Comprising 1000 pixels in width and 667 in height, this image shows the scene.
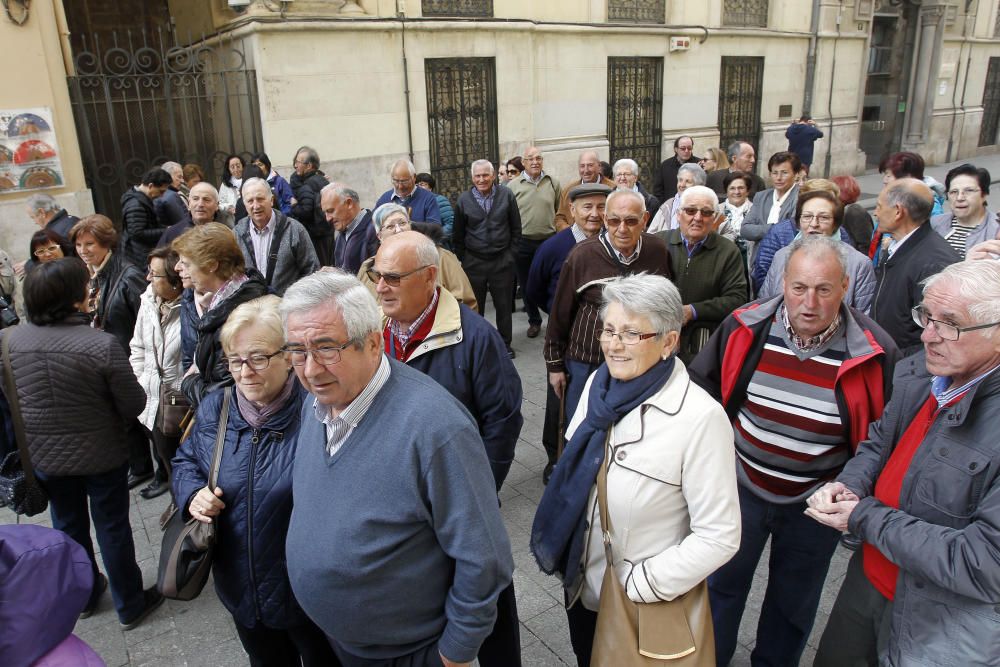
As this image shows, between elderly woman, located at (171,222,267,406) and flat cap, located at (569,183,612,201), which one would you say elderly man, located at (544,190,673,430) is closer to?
flat cap, located at (569,183,612,201)

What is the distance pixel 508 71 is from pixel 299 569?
35.6 feet

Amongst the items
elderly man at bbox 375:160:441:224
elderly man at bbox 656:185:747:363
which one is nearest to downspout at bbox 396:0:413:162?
elderly man at bbox 375:160:441:224

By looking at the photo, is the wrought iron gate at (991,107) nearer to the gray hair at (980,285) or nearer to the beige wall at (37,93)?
the beige wall at (37,93)

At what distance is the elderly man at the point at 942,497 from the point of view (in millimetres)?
1801

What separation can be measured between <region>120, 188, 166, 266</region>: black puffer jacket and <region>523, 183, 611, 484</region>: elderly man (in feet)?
11.4

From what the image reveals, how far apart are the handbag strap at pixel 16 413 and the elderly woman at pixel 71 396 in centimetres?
2

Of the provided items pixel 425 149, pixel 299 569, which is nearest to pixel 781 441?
pixel 299 569

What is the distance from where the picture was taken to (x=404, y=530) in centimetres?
193

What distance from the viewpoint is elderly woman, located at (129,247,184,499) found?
4.01 metres

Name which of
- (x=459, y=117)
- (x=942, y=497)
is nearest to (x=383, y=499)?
(x=942, y=497)

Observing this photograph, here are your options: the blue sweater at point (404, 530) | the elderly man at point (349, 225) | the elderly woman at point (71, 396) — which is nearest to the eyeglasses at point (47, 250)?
the elderly woman at point (71, 396)

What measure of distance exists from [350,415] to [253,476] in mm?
577

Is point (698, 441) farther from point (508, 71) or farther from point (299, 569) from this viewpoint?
point (508, 71)

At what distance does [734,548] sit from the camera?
6.88 ft
